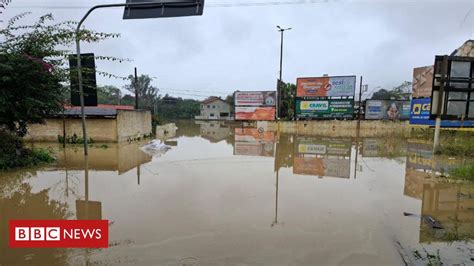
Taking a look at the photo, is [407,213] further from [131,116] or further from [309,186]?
[131,116]

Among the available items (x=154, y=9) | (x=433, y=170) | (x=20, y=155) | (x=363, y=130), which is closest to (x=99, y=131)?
(x=20, y=155)

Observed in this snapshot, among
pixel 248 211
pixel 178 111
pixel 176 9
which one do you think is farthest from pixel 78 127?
pixel 178 111

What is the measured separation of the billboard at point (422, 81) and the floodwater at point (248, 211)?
12.3 meters

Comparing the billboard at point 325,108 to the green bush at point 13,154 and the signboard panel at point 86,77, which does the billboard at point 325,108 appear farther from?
the green bush at point 13,154

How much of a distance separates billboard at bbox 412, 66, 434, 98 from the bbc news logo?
2361 centimetres

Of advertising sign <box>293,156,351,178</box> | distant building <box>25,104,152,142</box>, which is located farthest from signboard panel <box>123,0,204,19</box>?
distant building <box>25,104,152,142</box>

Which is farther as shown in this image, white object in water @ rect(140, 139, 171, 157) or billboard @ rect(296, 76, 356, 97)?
billboard @ rect(296, 76, 356, 97)

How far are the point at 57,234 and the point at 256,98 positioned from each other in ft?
99.2

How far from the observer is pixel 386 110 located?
31078 millimetres

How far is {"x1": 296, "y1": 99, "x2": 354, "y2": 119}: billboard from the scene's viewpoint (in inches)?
1088

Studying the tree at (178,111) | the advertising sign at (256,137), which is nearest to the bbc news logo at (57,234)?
the advertising sign at (256,137)

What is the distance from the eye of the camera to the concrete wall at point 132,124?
1757 centimetres

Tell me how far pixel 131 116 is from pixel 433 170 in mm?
17544

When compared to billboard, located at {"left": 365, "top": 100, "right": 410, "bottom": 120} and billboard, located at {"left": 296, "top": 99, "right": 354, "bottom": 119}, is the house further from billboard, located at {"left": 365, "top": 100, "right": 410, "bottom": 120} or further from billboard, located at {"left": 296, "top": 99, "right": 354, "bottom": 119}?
billboard, located at {"left": 365, "top": 100, "right": 410, "bottom": 120}
